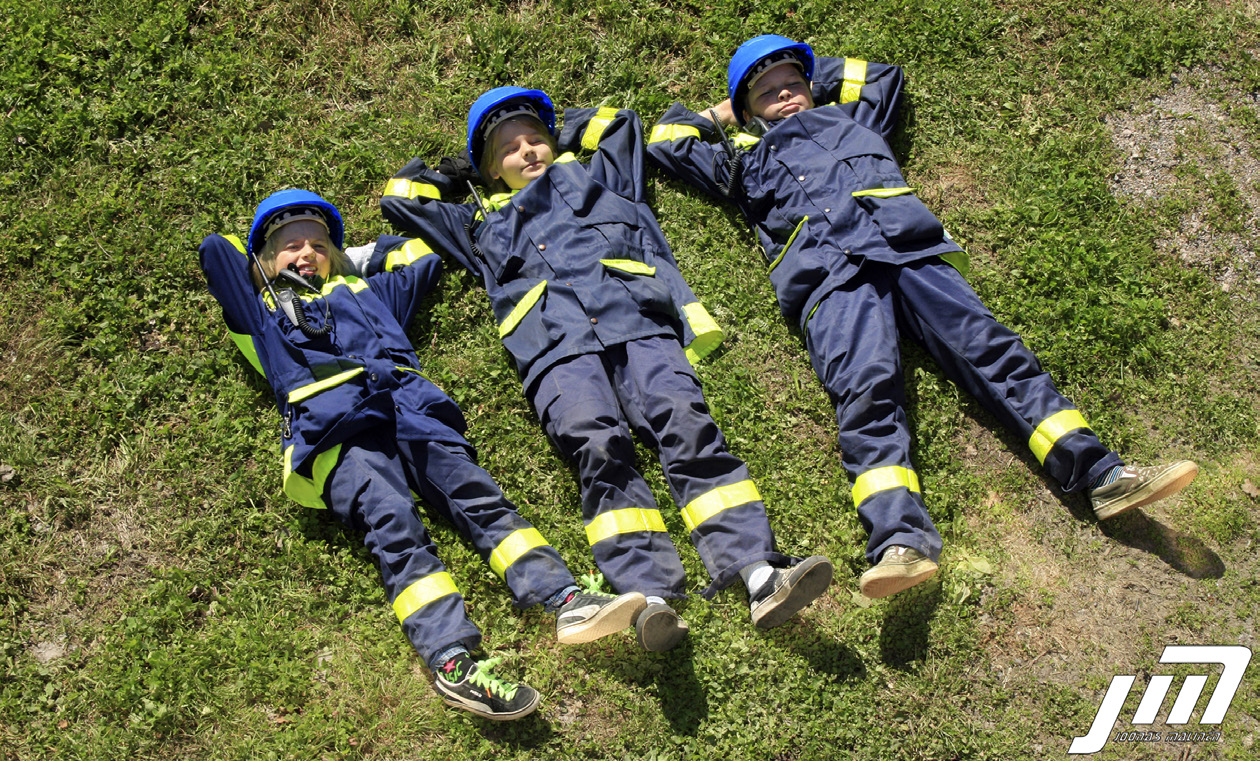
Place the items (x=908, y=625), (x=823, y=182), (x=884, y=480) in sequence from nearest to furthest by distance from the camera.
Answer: (x=908, y=625) → (x=884, y=480) → (x=823, y=182)

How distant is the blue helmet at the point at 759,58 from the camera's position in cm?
616

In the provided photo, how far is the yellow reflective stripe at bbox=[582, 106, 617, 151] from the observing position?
621cm

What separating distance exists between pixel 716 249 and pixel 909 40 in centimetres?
→ 236

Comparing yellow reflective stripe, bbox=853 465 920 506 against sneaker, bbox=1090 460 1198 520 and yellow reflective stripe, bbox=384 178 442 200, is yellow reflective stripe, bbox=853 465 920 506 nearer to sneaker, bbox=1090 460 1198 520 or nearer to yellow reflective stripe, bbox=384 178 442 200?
sneaker, bbox=1090 460 1198 520

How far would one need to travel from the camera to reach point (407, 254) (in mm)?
5785

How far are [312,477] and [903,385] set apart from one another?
3.47 metres

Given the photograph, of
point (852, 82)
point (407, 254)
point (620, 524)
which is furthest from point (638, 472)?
point (852, 82)

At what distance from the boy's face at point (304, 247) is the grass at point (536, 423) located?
0.57 m

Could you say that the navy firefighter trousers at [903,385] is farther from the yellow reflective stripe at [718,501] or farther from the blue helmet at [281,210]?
the blue helmet at [281,210]

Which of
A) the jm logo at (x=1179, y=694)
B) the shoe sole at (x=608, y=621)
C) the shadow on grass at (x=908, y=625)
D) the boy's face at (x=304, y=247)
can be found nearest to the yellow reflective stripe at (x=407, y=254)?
the boy's face at (x=304, y=247)

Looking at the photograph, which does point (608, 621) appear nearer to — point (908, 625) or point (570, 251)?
point (908, 625)

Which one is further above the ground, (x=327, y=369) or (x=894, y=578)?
(x=327, y=369)

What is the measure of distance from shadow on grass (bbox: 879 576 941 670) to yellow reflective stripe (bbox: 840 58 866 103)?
3397 millimetres

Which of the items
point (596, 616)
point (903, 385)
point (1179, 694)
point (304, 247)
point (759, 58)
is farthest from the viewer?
point (759, 58)
